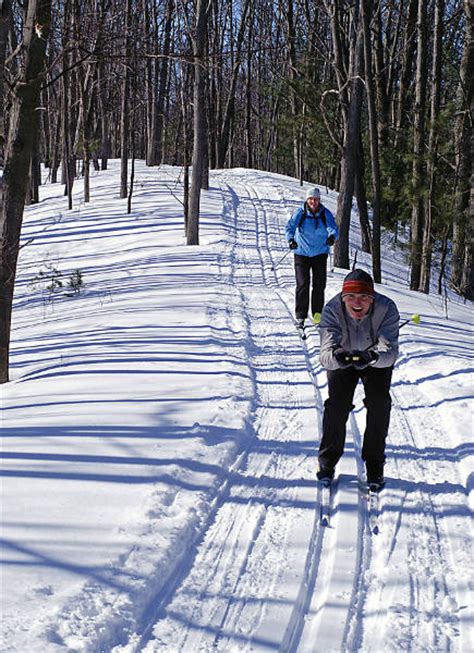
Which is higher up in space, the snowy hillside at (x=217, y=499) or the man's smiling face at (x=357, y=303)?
the man's smiling face at (x=357, y=303)

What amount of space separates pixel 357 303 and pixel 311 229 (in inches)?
208

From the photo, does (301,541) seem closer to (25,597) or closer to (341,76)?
(25,597)

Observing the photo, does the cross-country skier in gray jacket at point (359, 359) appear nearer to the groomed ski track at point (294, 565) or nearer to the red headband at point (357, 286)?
the red headband at point (357, 286)

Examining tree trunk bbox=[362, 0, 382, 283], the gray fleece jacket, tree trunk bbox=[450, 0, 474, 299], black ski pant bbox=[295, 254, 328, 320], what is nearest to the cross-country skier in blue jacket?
black ski pant bbox=[295, 254, 328, 320]

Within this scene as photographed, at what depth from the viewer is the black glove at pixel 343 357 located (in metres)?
4.75

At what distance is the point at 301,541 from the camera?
4293mm

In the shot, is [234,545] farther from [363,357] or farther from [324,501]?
[363,357]

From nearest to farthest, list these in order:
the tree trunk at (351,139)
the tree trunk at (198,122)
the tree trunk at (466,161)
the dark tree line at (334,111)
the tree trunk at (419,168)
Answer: the dark tree line at (334,111)
the tree trunk at (351,139)
the tree trunk at (466,161)
the tree trunk at (198,122)
the tree trunk at (419,168)

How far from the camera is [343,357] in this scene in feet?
15.6

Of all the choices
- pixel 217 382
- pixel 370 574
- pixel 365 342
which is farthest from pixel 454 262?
pixel 370 574

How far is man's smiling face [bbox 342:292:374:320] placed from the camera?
15.6ft

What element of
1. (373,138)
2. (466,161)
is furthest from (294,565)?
(466,161)

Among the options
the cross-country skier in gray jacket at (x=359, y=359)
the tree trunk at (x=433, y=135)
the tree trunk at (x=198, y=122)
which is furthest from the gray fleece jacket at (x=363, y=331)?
the tree trunk at (x=433, y=135)

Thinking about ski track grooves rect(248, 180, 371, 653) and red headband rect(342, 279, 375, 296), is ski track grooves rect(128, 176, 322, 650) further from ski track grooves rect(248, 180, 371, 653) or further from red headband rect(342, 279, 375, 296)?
red headband rect(342, 279, 375, 296)
